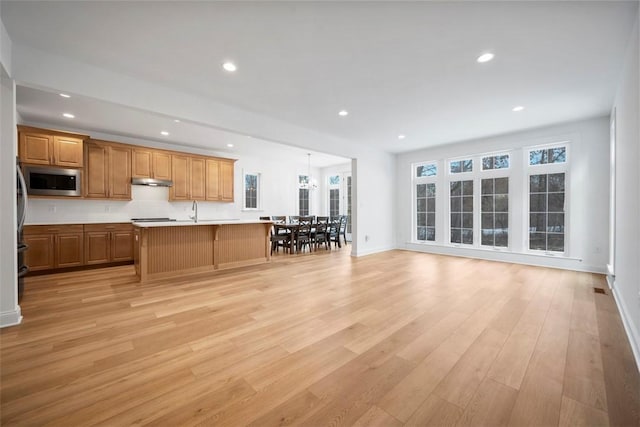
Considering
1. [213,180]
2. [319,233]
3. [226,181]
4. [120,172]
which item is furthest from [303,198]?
[120,172]

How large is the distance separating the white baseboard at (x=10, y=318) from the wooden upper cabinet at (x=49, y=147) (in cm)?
335

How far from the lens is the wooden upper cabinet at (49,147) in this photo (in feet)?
14.8

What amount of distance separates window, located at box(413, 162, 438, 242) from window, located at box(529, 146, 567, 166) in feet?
6.44

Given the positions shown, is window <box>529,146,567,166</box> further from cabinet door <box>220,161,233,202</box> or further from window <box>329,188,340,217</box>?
cabinet door <box>220,161,233,202</box>

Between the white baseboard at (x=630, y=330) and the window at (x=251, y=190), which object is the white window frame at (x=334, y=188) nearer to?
the window at (x=251, y=190)

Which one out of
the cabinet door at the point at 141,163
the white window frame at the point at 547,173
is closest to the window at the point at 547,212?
the white window frame at the point at 547,173

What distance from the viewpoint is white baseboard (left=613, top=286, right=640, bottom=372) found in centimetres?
203

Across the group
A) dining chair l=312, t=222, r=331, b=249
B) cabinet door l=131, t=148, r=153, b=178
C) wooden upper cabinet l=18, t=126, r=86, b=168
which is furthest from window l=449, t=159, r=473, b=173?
wooden upper cabinet l=18, t=126, r=86, b=168

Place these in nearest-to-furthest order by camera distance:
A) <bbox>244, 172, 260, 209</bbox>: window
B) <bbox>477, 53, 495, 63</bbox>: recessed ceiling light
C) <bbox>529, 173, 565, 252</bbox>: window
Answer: <bbox>477, 53, 495, 63</bbox>: recessed ceiling light → <bbox>529, 173, 565, 252</bbox>: window → <bbox>244, 172, 260, 209</bbox>: window

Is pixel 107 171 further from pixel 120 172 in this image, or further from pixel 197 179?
pixel 197 179

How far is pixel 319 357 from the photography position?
2041 mm

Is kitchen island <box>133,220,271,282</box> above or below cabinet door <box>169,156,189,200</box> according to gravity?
below

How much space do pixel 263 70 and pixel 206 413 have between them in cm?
322

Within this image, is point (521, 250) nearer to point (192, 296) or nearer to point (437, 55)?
point (437, 55)
